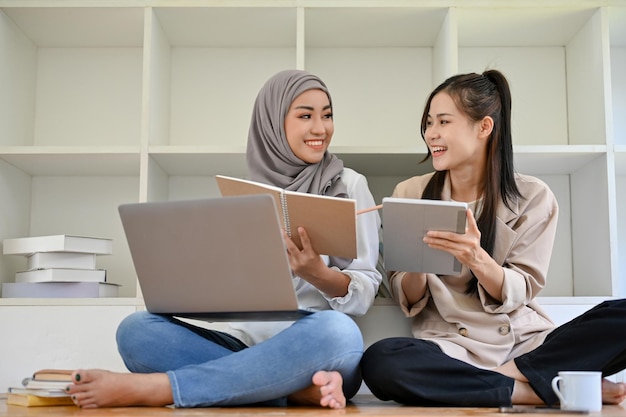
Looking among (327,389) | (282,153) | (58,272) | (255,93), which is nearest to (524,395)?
(327,389)

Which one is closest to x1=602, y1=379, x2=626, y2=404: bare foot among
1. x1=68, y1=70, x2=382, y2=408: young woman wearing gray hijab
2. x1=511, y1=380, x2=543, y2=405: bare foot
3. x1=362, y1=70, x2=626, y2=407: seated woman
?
x1=362, y1=70, x2=626, y2=407: seated woman

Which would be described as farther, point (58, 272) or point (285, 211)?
point (58, 272)

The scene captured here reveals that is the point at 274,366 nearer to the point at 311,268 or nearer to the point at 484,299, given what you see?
the point at 311,268

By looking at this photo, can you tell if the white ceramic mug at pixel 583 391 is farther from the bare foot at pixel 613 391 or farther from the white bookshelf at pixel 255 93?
the white bookshelf at pixel 255 93

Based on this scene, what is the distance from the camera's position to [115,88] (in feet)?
9.27

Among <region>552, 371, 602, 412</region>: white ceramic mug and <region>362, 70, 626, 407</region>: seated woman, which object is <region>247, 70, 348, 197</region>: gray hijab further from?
<region>552, 371, 602, 412</region>: white ceramic mug

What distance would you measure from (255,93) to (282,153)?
0.61 m

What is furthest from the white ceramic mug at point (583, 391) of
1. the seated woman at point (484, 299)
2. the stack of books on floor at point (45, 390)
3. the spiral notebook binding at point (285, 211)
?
the stack of books on floor at point (45, 390)

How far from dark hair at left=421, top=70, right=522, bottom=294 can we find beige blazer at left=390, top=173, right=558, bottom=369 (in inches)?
1.1

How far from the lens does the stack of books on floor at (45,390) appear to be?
5.64ft

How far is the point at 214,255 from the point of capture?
168cm

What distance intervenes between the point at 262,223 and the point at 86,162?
111 cm

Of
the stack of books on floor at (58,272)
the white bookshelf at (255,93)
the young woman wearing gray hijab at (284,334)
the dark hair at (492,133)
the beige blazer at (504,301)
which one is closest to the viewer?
the young woman wearing gray hijab at (284,334)

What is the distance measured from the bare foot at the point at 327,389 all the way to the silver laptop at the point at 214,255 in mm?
143
